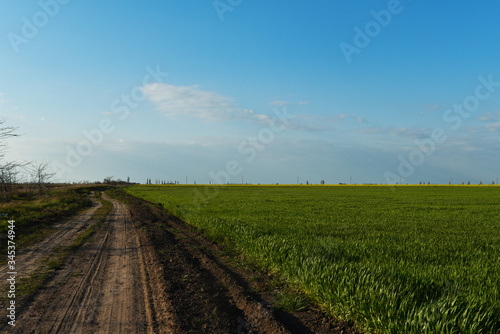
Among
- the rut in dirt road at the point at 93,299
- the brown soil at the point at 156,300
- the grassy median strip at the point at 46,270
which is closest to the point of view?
the rut in dirt road at the point at 93,299

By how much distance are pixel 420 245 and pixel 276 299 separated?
22.3ft

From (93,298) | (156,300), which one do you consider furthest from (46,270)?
(156,300)

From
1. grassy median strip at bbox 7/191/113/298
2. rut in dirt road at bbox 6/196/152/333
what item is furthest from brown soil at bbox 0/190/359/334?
grassy median strip at bbox 7/191/113/298

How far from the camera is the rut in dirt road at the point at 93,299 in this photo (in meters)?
5.21

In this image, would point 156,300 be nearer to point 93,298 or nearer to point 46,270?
point 93,298

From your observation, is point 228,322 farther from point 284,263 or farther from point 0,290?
point 0,290

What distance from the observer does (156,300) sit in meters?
6.38

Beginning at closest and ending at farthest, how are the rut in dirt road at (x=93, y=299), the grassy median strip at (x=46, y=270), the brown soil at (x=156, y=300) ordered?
the rut in dirt road at (x=93, y=299)
the brown soil at (x=156, y=300)
the grassy median strip at (x=46, y=270)

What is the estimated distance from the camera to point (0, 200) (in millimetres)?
27156

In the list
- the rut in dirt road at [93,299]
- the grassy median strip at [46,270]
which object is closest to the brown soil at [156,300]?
the rut in dirt road at [93,299]

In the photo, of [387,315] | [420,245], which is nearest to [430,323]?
[387,315]

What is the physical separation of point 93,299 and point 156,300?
4.32 feet

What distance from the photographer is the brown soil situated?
5.34m

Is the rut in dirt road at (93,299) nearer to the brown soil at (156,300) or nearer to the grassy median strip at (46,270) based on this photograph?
the brown soil at (156,300)
